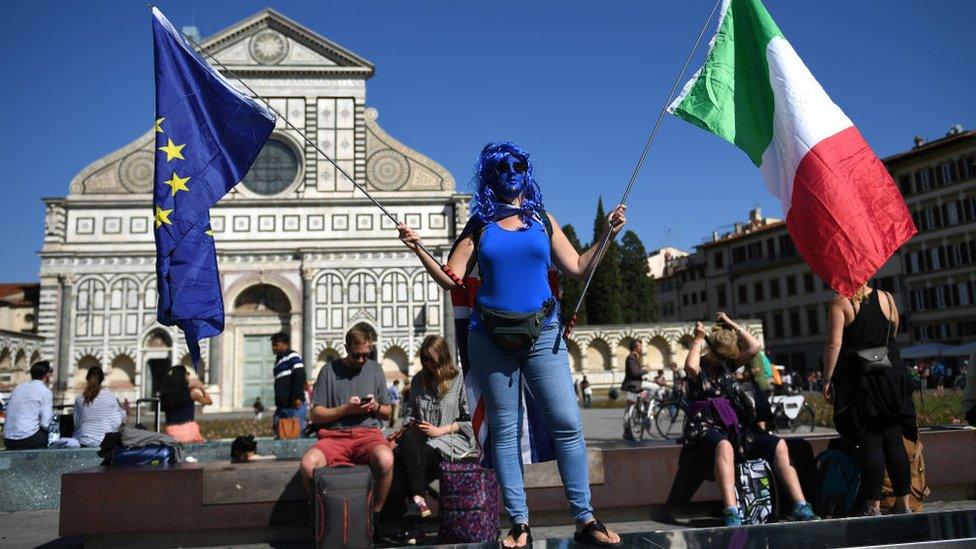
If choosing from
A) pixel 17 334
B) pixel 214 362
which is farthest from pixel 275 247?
pixel 17 334

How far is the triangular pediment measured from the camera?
3164 centimetres

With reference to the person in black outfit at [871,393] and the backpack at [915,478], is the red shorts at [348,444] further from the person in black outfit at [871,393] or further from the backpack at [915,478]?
the backpack at [915,478]

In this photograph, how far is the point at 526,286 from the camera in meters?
3.30

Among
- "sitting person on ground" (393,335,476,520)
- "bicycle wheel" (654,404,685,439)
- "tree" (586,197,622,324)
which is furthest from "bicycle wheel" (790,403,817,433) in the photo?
"tree" (586,197,622,324)

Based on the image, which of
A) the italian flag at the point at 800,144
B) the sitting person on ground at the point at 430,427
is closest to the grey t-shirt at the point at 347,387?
the sitting person on ground at the point at 430,427

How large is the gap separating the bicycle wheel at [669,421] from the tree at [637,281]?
30.5 m

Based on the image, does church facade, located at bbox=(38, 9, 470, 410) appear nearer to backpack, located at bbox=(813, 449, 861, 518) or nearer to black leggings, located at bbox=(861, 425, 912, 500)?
backpack, located at bbox=(813, 449, 861, 518)

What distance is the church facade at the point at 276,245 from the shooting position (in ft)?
97.6

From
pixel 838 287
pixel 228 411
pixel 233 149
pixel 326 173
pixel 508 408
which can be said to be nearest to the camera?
pixel 508 408

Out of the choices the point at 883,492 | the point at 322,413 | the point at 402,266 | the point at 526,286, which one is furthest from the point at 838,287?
the point at 402,266

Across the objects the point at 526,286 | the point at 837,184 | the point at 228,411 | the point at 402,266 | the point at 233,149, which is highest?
the point at 402,266

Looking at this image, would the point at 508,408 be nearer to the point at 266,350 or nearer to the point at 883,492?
the point at 883,492

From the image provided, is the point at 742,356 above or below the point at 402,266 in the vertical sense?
below

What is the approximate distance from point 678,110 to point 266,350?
27.9 meters
